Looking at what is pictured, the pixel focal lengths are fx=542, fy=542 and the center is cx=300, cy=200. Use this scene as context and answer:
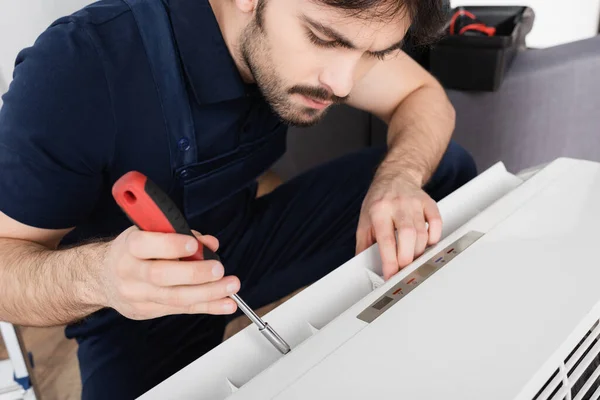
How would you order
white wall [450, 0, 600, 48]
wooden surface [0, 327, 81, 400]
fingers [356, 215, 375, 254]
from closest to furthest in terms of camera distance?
fingers [356, 215, 375, 254] < wooden surface [0, 327, 81, 400] < white wall [450, 0, 600, 48]

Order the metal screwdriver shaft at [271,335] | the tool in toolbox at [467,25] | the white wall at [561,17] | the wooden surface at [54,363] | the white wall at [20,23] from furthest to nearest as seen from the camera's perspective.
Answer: the white wall at [561,17]
the tool in toolbox at [467,25]
the wooden surface at [54,363]
the white wall at [20,23]
the metal screwdriver shaft at [271,335]

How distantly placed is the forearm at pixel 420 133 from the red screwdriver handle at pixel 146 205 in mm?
472

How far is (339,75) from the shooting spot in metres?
0.72

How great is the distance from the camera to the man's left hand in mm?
610

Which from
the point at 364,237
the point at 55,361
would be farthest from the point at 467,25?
the point at 55,361

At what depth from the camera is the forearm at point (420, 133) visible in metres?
0.88

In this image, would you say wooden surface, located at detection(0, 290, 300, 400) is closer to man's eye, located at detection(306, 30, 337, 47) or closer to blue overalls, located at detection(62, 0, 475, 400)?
blue overalls, located at detection(62, 0, 475, 400)

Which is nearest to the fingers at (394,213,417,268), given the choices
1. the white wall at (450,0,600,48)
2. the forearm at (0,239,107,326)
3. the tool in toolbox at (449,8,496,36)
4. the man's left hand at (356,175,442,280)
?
the man's left hand at (356,175,442,280)

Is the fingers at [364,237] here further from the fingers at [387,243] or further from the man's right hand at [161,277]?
the man's right hand at [161,277]

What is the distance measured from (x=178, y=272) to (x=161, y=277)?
15 millimetres

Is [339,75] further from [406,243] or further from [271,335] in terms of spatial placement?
[271,335]

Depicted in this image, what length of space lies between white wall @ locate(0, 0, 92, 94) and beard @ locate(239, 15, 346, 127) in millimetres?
353

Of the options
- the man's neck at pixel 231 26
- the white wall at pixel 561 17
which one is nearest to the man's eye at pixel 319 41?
the man's neck at pixel 231 26

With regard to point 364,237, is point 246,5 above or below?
above
